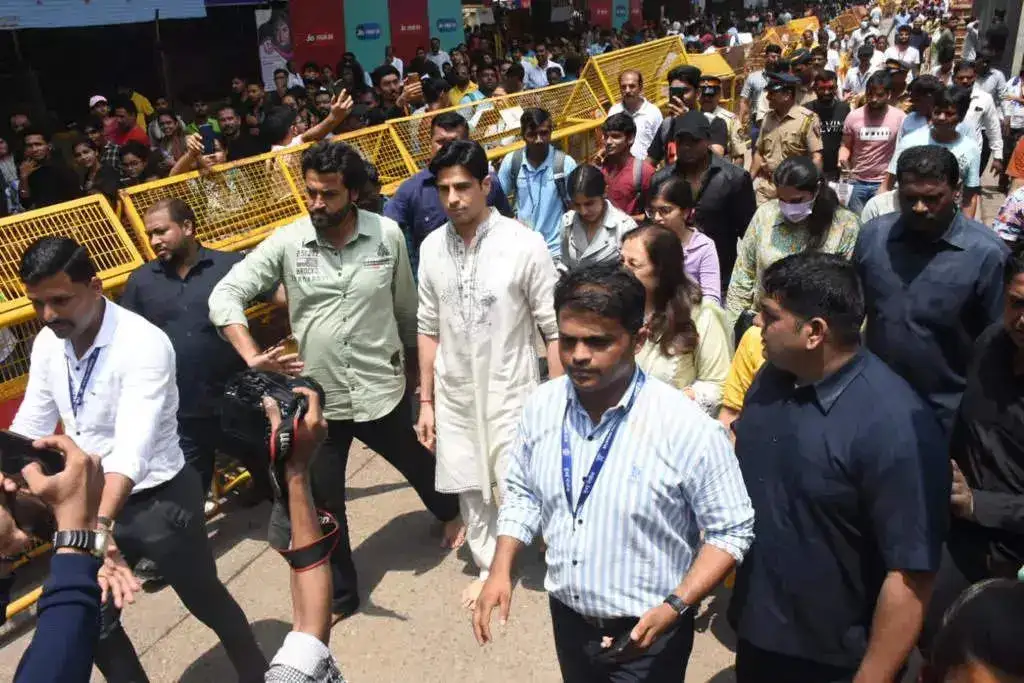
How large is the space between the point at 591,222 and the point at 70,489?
10.4 ft

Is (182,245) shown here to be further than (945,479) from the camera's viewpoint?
Yes

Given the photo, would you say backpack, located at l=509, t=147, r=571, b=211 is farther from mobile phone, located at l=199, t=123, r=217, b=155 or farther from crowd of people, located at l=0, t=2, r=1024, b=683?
mobile phone, located at l=199, t=123, r=217, b=155

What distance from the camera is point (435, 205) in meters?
5.32

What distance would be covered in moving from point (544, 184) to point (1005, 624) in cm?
458

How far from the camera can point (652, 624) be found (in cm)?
218

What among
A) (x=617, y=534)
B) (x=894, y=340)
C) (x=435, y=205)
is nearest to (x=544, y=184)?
(x=435, y=205)

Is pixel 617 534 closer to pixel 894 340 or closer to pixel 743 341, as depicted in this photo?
pixel 743 341

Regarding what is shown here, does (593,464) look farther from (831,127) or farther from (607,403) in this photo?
(831,127)

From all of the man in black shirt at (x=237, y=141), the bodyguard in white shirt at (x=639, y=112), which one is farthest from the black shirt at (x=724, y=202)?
the man in black shirt at (x=237, y=141)

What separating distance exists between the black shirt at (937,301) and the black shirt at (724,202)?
170 centimetres

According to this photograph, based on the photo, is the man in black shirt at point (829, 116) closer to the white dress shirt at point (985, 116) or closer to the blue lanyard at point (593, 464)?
the white dress shirt at point (985, 116)

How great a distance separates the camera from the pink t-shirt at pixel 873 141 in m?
7.06

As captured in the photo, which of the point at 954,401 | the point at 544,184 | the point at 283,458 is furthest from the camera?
the point at 544,184

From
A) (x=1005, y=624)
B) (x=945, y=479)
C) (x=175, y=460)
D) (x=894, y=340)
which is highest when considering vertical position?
(x=1005, y=624)
